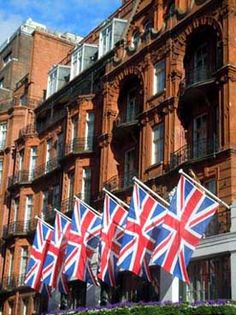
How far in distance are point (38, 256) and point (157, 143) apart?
9599mm

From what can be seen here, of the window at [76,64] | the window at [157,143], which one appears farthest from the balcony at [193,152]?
the window at [76,64]

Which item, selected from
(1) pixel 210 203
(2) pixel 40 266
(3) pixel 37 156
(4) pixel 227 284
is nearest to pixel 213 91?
(1) pixel 210 203

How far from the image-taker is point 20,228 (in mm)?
55375

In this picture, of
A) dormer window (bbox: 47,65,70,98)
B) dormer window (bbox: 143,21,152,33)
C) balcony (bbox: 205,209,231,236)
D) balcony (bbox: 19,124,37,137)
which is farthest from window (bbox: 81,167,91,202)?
balcony (bbox: 205,209,231,236)

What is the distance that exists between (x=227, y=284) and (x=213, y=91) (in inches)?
420

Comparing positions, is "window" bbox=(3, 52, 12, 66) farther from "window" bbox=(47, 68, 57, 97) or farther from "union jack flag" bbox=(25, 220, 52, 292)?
"union jack flag" bbox=(25, 220, 52, 292)

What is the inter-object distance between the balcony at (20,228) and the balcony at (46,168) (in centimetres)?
363

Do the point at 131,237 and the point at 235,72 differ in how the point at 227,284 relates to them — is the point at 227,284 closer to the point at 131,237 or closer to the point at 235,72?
the point at 131,237

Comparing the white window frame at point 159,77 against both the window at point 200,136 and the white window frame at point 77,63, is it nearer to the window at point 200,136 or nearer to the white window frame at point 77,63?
the window at point 200,136

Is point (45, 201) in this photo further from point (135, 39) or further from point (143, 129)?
point (143, 129)

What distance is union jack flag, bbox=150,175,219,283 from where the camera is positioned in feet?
100

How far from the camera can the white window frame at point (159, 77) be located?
4112 cm

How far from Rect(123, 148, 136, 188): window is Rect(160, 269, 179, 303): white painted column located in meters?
8.32

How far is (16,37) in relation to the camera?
74.9 metres
